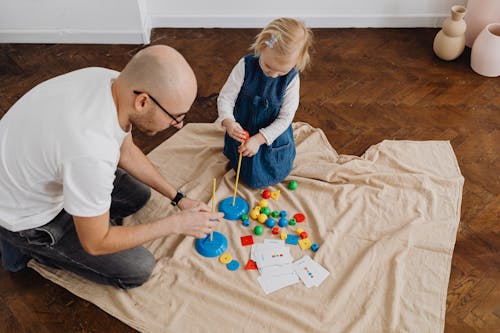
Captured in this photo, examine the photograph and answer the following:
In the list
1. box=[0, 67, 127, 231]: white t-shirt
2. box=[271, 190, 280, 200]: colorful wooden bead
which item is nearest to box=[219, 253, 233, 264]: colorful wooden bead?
box=[271, 190, 280, 200]: colorful wooden bead

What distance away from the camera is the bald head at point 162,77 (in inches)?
59.3

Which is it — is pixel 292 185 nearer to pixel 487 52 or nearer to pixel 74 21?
pixel 487 52

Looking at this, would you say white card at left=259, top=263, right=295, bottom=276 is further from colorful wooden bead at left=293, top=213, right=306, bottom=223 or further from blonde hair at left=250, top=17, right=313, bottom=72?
blonde hair at left=250, top=17, right=313, bottom=72

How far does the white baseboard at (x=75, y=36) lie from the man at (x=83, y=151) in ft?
5.65

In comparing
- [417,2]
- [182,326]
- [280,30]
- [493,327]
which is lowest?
[493,327]

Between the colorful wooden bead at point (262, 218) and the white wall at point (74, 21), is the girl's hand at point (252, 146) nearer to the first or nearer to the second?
the colorful wooden bead at point (262, 218)

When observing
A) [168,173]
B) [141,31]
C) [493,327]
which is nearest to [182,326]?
[168,173]

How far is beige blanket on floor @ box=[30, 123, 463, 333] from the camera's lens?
1929mm

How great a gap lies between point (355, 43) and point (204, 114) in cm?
117

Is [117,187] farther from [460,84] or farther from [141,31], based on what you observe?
[460,84]

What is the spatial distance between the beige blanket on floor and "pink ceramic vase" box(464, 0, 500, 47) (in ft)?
3.22

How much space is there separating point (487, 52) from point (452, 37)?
0.22m

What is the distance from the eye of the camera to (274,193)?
237 centimetres

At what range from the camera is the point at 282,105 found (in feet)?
7.36
